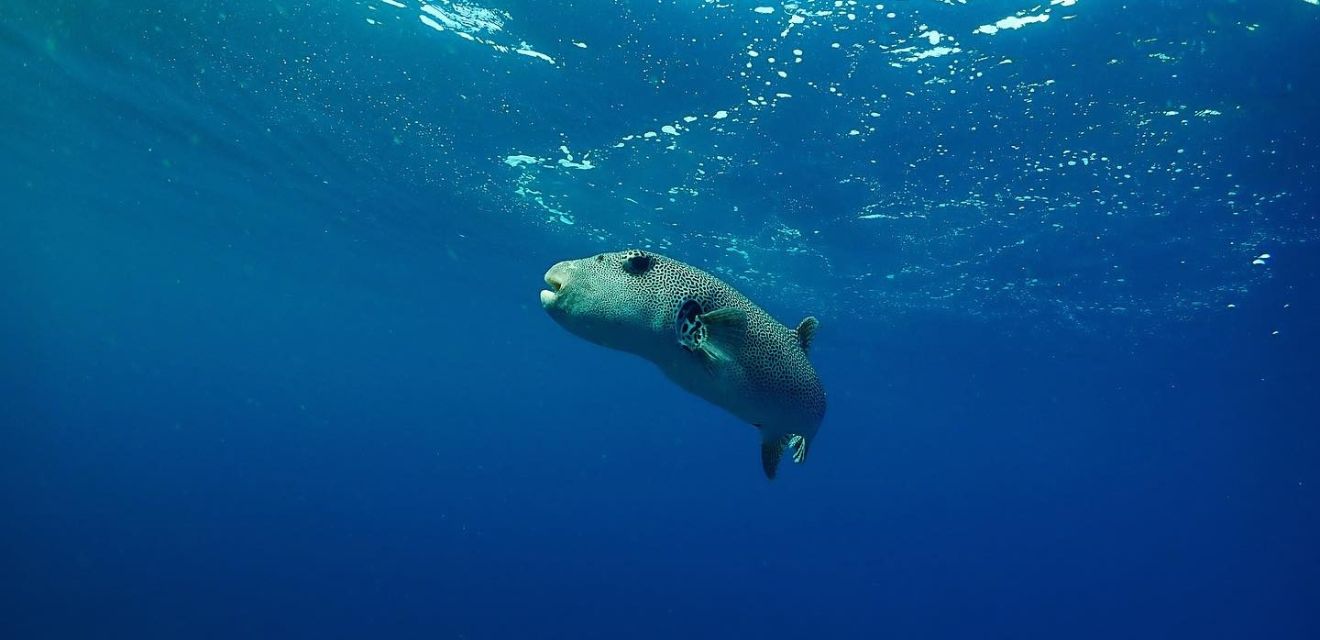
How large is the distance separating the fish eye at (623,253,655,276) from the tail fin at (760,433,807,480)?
0.89 metres

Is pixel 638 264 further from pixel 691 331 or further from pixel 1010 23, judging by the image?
pixel 1010 23

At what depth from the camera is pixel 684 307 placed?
2572mm

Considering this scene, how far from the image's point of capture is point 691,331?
2502 mm

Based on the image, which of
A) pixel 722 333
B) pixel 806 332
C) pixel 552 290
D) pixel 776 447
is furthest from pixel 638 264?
pixel 776 447

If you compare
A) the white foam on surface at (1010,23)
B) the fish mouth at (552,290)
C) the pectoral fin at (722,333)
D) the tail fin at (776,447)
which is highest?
the white foam on surface at (1010,23)

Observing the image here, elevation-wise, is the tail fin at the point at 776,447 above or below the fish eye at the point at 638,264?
below

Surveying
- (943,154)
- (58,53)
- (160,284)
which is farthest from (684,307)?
(160,284)

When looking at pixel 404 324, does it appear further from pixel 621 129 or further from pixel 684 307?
pixel 684 307

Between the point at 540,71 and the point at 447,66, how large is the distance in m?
2.10

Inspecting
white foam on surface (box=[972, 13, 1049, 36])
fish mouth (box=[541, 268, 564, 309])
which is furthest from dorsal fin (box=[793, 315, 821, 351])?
white foam on surface (box=[972, 13, 1049, 36])

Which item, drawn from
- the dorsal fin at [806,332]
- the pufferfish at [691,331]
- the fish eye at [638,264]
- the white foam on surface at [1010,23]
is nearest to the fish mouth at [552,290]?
the pufferfish at [691,331]

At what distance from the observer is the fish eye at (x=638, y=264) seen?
2711 mm

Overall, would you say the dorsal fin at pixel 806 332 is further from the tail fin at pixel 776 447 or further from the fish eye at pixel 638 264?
the fish eye at pixel 638 264

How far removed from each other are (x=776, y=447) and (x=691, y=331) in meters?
0.80
